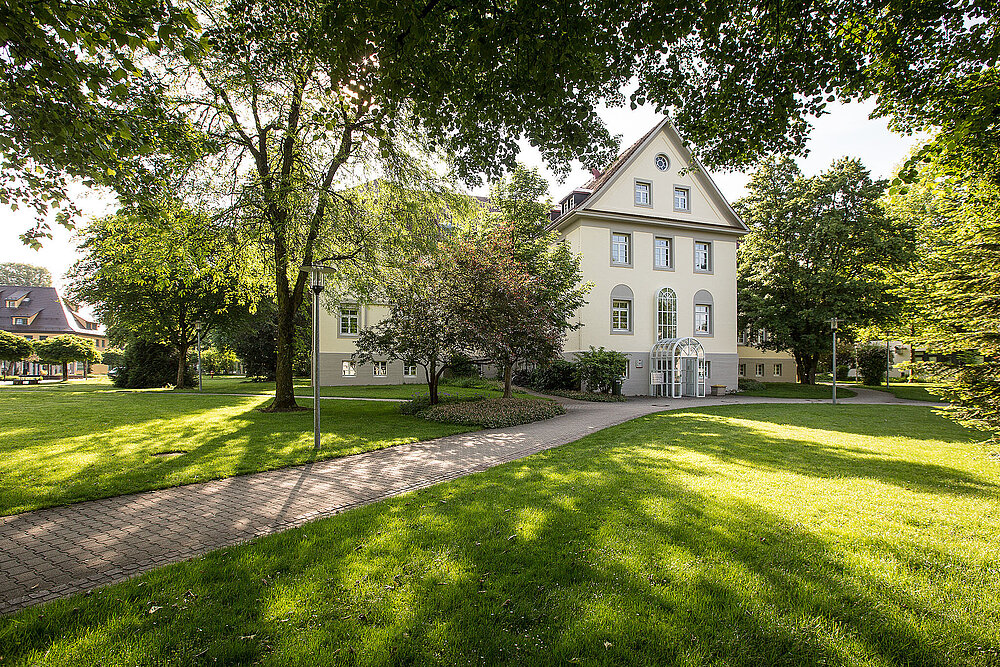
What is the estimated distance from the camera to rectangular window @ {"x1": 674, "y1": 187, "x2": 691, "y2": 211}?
27891mm

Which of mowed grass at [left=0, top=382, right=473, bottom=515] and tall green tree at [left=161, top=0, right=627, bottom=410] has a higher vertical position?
tall green tree at [left=161, top=0, right=627, bottom=410]

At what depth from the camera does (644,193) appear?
27266 mm

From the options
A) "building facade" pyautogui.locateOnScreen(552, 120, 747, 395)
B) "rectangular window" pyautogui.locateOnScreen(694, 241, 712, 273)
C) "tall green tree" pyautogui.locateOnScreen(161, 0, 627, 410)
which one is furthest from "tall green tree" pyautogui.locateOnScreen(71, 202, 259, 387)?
"rectangular window" pyautogui.locateOnScreen(694, 241, 712, 273)

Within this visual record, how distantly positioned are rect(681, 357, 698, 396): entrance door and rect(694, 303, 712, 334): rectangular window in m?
2.65

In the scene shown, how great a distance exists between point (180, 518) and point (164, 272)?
1032 centimetres

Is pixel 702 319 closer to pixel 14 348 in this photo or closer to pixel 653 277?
pixel 653 277

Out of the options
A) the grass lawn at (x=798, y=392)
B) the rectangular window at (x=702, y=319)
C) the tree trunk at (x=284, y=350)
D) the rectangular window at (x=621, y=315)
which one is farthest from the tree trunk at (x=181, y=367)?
the grass lawn at (x=798, y=392)

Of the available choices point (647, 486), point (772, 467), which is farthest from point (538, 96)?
point (772, 467)

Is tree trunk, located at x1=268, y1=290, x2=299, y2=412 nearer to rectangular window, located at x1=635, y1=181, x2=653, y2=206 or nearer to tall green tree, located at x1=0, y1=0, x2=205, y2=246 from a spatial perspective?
tall green tree, located at x1=0, y1=0, x2=205, y2=246

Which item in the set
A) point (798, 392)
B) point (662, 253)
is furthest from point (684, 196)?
point (798, 392)

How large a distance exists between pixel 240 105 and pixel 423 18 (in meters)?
11.2

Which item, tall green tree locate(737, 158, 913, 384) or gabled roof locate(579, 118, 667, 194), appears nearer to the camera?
gabled roof locate(579, 118, 667, 194)

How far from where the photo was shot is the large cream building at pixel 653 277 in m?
26.1

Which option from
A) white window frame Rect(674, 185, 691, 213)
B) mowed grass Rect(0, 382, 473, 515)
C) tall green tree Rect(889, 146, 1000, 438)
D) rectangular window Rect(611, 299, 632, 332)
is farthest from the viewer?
white window frame Rect(674, 185, 691, 213)
